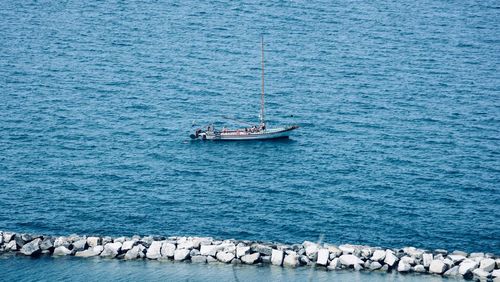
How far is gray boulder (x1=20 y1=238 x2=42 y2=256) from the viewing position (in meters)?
86.2

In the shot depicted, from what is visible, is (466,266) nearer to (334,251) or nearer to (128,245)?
(334,251)

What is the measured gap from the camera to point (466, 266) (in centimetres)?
8306

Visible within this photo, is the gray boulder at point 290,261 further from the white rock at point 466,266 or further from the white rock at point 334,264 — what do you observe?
the white rock at point 466,266

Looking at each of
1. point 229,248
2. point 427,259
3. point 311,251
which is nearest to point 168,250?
point 229,248

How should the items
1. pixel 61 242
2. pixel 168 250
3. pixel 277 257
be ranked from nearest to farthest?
pixel 277 257, pixel 168 250, pixel 61 242

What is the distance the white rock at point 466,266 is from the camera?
8269 centimetres

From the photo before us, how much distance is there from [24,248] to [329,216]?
30269 mm

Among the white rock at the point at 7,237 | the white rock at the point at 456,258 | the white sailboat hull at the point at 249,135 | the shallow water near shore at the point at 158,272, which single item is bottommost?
the shallow water near shore at the point at 158,272

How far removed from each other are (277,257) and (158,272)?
976 centimetres

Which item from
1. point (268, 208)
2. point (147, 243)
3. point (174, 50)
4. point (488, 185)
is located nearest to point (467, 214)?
point (488, 185)

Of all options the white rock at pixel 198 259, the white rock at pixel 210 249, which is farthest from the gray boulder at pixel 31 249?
the white rock at pixel 210 249

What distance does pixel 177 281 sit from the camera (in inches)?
3206

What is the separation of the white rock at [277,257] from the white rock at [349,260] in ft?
16.1

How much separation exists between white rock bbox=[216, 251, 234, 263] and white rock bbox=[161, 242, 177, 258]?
3.85 meters
